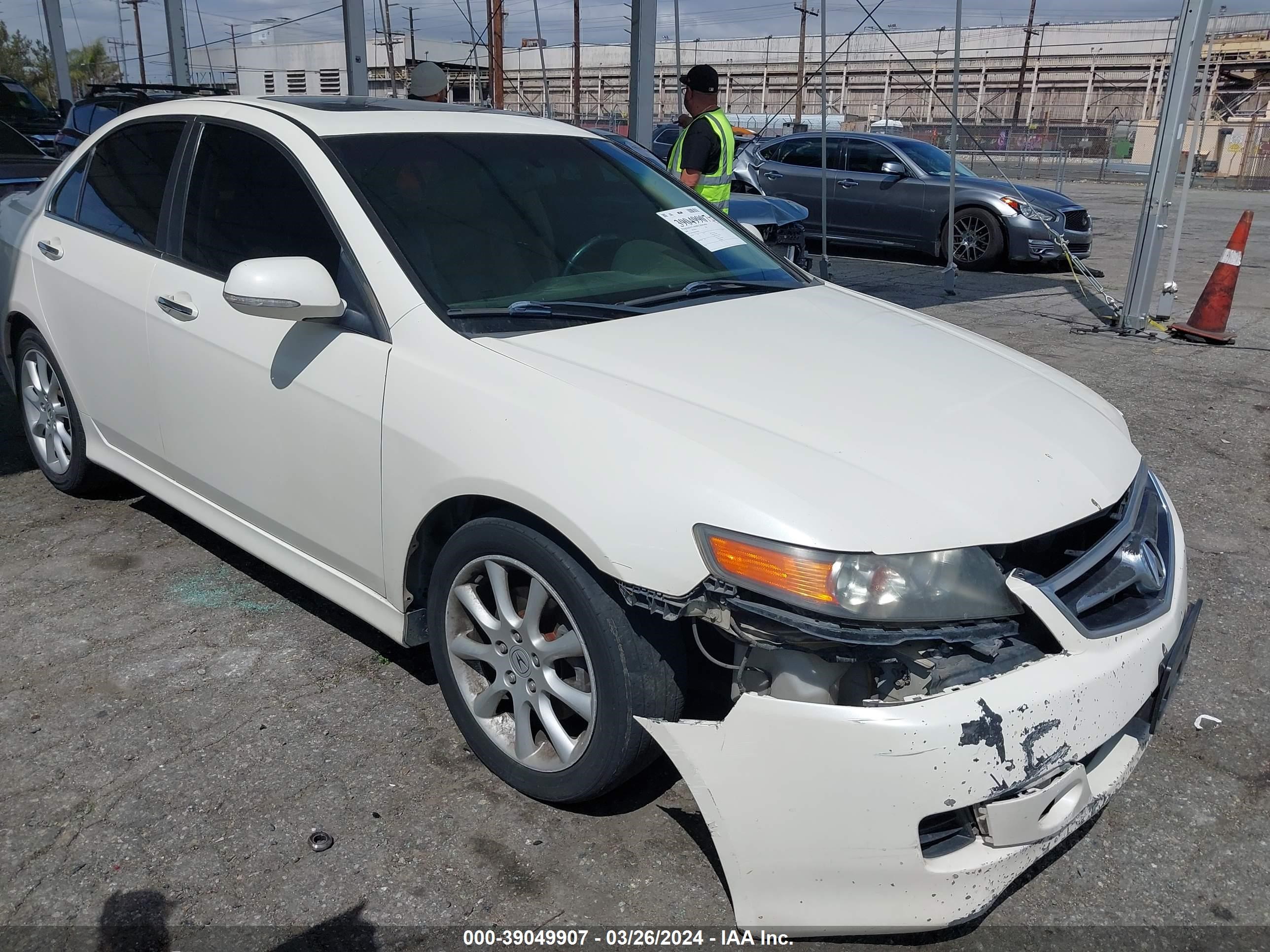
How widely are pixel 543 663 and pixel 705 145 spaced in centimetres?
493

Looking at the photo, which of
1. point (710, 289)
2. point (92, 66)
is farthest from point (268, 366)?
point (92, 66)

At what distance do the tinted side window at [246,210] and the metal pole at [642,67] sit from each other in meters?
4.90

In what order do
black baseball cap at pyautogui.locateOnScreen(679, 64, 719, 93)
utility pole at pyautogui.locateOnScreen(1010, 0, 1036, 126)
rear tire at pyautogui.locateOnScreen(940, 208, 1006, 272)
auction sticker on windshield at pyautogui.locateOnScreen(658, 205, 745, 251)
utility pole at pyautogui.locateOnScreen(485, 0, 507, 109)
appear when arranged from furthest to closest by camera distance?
utility pole at pyautogui.locateOnScreen(1010, 0, 1036, 126)
utility pole at pyautogui.locateOnScreen(485, 0, 507, 109)
rear tire at pyautogui.locateOnScreen(940, 208, 1006, 272)
black baseball cap at pyautogui.locateOnScreen(679, 64, 719, 93)
auction sticker on windshield at pyautogui.locateOnScreen(658, 205, 745, 251)

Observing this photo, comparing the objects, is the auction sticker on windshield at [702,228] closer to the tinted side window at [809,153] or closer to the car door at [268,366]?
the car door at [268,366]

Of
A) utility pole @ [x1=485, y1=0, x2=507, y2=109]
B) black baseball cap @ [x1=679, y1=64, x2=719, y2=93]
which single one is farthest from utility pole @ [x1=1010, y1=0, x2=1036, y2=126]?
black baseball cap @ [x1=679, y1=64, x2=719, y2=93]

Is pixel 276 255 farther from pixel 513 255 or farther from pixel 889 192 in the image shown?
pixel 889 192

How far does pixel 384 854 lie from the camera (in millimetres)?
Result: 2396

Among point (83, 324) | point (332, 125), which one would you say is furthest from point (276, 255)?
point (83, 324)

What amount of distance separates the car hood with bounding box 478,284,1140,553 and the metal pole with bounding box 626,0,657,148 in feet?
17.8

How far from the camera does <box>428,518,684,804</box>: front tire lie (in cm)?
222

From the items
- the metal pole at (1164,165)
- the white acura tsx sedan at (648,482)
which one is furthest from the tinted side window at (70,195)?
the metal pole at (1164,165)

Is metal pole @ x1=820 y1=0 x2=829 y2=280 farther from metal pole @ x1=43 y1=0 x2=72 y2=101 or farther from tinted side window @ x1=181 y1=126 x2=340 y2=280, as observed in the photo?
metal pole @ x1=43 y1=0 x2=72 y2=101

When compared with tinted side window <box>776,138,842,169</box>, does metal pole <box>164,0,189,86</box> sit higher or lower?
higher

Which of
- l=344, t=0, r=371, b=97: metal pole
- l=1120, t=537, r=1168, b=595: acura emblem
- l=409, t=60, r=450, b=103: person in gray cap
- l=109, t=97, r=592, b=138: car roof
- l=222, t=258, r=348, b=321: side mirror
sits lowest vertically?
l=1120, t=537, r=1168, b=595: acura emblem
